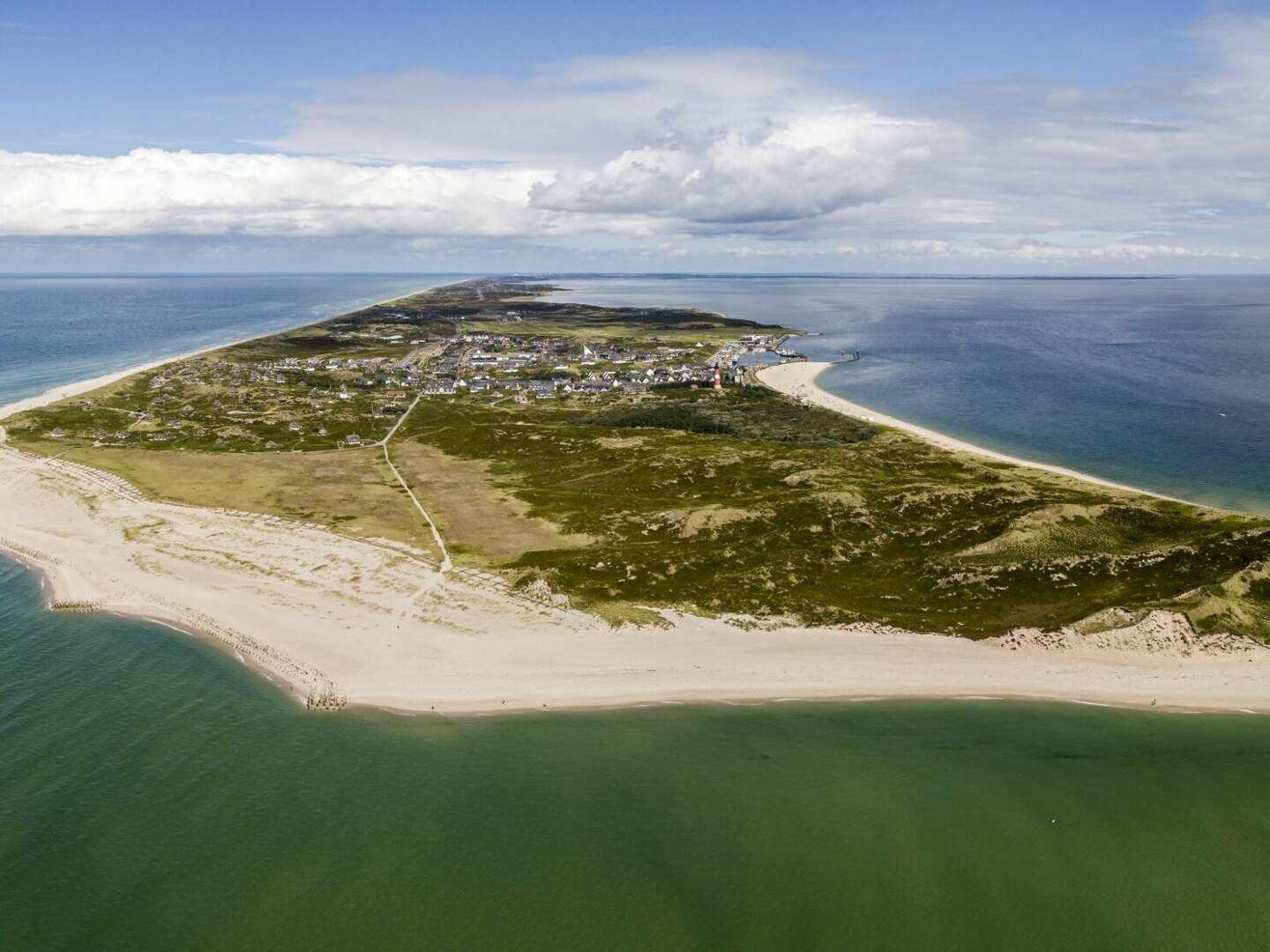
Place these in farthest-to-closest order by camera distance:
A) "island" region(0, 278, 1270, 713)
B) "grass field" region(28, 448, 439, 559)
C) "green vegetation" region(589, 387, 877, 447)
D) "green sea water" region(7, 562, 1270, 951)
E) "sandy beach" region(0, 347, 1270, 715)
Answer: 1. "green vegetation" region(589, 387, 877, 447)
2. "grass field" region(28, 448, 439, 559)
3. "island" region(0, 278, 1270, 713)
4. "sandy beach" region(0, 347, 1270, 715)
5. "green sea water" region(7, 562, 1270, 951)

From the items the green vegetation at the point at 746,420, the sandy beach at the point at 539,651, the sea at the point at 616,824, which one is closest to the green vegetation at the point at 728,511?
the green vegetation at the point at 746,420

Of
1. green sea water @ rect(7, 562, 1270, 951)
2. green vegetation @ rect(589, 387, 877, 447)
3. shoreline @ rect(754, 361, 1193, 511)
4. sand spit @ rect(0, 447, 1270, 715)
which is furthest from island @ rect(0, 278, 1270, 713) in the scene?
green vegetation @ rect(589, 387, 877, 447)

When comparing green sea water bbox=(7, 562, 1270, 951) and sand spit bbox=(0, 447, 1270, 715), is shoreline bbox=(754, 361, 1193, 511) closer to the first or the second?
sand spit bbox=(0, 447, 1270, 715)

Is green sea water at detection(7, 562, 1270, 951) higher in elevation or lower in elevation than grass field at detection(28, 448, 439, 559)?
lower

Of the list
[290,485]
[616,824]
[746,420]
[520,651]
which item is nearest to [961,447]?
[746,420]

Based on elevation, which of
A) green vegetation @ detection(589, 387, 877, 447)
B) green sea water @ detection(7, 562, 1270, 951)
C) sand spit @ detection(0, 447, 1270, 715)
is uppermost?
green vegetation @ detection(589, 387, 877, 447)

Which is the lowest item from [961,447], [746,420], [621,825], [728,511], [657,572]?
[621,825]

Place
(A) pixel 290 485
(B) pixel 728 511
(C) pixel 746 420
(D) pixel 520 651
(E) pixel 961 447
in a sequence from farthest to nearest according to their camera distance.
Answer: (C) pixel 746 420 < (E) pixel 961 447 < (A) pixel 290 485 < (B) pixel 728 511 < (D) pixel 520 651

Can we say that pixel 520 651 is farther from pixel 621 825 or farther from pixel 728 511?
pixel 728 511
